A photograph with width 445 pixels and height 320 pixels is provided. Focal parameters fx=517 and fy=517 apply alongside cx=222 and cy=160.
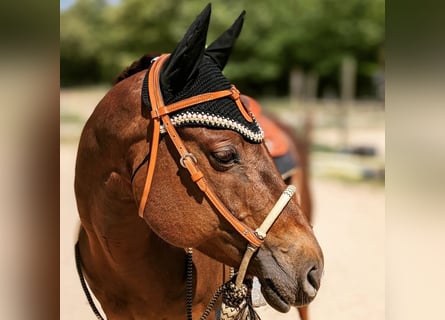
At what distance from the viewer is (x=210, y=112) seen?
145cm

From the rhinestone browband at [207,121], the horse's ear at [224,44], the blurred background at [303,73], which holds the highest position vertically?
the blurred background at [303,73]

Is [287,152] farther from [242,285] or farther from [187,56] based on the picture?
[187,56]

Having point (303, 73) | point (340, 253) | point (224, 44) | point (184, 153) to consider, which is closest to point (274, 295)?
point (184, 153)

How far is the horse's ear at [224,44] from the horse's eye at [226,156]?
0.40 meters

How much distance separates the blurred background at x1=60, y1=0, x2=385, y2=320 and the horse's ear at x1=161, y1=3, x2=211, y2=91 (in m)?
4.97

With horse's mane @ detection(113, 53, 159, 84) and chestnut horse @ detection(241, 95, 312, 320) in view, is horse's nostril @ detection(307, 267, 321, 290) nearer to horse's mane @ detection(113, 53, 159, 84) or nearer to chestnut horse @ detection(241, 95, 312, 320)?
horse's mane @ detection(113, 53, 159, 84)

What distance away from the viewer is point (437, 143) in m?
1.63

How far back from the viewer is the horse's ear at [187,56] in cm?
139

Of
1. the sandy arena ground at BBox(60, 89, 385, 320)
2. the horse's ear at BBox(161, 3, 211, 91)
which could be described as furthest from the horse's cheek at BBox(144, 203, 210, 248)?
the sandy arena ground at BBox(60, 89, 385, 320)

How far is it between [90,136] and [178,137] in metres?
0.35

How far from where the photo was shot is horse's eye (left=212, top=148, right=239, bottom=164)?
1431mm

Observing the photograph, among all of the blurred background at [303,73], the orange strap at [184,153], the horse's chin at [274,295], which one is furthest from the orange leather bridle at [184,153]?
the blurred background at [303,73]

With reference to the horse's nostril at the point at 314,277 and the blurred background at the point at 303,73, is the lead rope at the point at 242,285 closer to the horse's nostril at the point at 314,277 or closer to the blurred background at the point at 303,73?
the horse's nostril at the point at 314,277

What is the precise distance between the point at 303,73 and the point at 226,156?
14.7 meters
